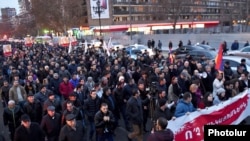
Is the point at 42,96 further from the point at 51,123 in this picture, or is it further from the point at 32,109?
the point at 51,123

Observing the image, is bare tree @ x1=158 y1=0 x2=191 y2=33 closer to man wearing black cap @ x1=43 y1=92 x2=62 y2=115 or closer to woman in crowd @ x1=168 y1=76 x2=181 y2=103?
woman in crowd @ x1=168 y1=76 x2=181 y2=103

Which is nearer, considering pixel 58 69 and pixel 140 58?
pixel 58 69

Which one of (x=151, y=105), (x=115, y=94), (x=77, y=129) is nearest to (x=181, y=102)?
(x=151, y=105)

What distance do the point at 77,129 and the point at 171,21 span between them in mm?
81644

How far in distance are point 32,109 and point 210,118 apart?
4316 millimetres

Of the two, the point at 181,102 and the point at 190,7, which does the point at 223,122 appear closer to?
the point at 181,102

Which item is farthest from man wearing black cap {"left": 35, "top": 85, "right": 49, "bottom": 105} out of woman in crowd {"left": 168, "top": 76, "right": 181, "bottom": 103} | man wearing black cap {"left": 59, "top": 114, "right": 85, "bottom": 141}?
woman in crowd {"left": 168, "top": 76, "right": 181, "bottom": 103}

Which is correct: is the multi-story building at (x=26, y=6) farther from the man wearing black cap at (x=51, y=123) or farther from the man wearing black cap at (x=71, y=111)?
the man wearing black cap at (x=51, y=123)

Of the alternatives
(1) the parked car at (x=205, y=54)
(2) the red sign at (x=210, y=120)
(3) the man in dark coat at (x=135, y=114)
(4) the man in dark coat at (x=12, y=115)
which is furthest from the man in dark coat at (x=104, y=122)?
(1) the parked car at (x=205, y=54)

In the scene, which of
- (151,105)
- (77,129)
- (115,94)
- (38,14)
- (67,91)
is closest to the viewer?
(77,129)

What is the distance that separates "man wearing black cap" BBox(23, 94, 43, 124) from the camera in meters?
8.88

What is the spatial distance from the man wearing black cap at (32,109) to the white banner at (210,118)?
149 inches

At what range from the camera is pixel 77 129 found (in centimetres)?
692

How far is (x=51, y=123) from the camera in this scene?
7.55m
